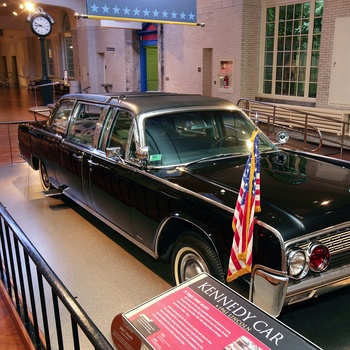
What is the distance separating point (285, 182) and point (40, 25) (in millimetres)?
17524

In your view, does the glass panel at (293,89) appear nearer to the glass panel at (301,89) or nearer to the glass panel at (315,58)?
the glass panel at (301,89)

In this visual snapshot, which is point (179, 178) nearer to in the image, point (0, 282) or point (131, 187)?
point (131, 187)

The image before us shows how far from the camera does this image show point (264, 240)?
2.70m

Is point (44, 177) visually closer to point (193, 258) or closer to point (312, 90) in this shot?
point (193, 258)

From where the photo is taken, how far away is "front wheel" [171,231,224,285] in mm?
3135

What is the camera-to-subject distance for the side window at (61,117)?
19.5 feet

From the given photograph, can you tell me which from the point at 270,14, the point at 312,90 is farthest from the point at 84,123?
the point at 270,14

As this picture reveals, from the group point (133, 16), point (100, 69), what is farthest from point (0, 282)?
point (100, 69)

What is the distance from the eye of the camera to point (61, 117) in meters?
6.30

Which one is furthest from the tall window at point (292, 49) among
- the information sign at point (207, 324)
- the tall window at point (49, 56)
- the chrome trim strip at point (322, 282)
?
the tall window at point (49, 56)

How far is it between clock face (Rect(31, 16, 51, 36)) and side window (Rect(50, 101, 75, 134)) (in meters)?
13.5

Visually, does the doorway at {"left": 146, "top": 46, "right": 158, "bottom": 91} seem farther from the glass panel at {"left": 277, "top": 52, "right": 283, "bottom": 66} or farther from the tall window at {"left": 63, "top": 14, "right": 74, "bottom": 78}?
the glass panel at {"left": 277, "top": 52, "right": 283, "bottom": 66}

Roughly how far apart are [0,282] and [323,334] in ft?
9.26

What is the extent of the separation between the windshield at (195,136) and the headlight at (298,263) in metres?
1.64
